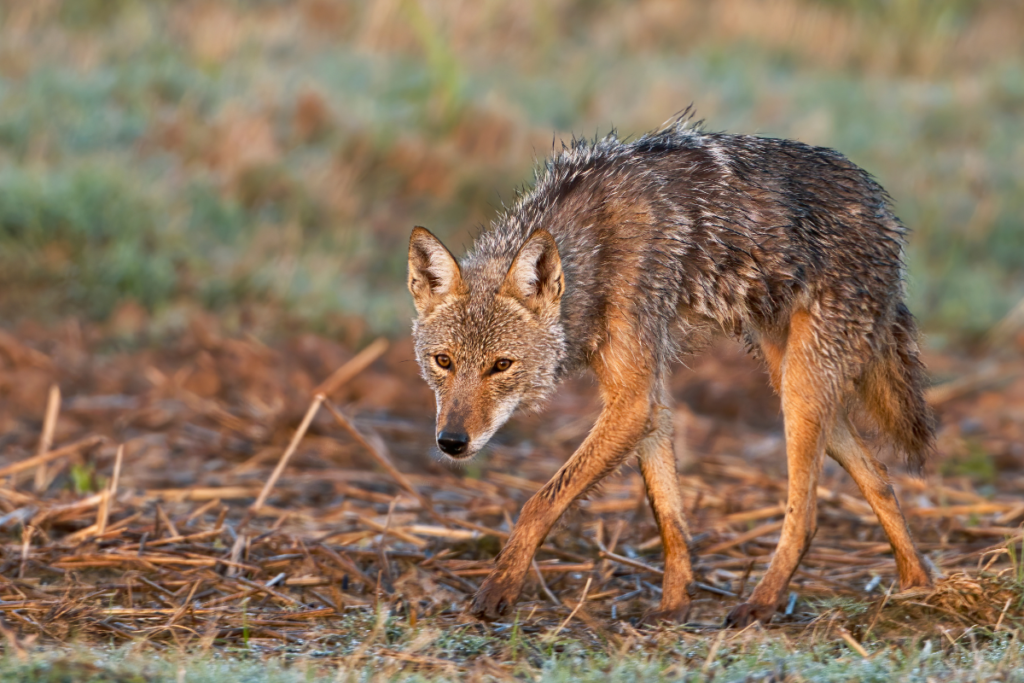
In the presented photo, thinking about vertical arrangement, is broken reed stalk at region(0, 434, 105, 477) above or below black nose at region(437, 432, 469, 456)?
below

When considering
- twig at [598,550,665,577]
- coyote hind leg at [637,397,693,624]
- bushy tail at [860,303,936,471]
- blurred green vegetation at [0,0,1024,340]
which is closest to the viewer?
coyote hind leg at [637,397,693,624]

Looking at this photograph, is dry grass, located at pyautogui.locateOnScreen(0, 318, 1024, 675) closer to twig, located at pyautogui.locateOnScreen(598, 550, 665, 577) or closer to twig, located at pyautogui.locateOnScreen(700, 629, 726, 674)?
twig, located at pyautogui.locateOnScreen(598, 550, 665, 577)

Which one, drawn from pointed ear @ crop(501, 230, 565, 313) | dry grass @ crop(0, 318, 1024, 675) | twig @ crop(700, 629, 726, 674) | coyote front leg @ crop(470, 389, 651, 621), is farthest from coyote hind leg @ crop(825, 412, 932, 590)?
pointed ear @ crop(501, 230, 565, 313)

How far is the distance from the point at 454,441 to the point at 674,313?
4.01 ft

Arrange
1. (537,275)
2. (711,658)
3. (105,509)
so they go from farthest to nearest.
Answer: (105,509) < (537,275) < (711,658)

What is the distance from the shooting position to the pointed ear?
4742 millimetres

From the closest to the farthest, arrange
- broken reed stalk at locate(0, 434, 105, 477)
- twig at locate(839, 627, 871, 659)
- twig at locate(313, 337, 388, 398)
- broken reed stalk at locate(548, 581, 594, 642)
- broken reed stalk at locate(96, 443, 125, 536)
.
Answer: twig at locate(839, 627, 871, 659) → broken reed stalk at locate(548, 581, 594, 642) → broken reed stalk at locate(96, 443, 125, 536) → broken reed stalk at locate(0, 434, 105, 477) → twig at locate(313, 337, 388, 398)

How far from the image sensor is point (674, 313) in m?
5.11

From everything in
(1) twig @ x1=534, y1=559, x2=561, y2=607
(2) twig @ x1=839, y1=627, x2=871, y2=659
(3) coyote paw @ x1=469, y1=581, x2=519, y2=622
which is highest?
(2) twig @ x1=839, y1=627, x2=871, y2=659

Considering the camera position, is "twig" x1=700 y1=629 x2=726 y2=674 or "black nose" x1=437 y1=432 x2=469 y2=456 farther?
"black nose" x1=437 y1=432 x2=469 y2=456

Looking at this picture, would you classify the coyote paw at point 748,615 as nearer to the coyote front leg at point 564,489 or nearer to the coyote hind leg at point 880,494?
the coyote hind leg at point 880,494

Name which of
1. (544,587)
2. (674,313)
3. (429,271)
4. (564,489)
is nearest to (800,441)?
(674,313)

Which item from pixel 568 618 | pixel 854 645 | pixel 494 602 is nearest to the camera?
pixel 854 645

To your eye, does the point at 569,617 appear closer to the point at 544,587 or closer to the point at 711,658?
the point at 544,587
